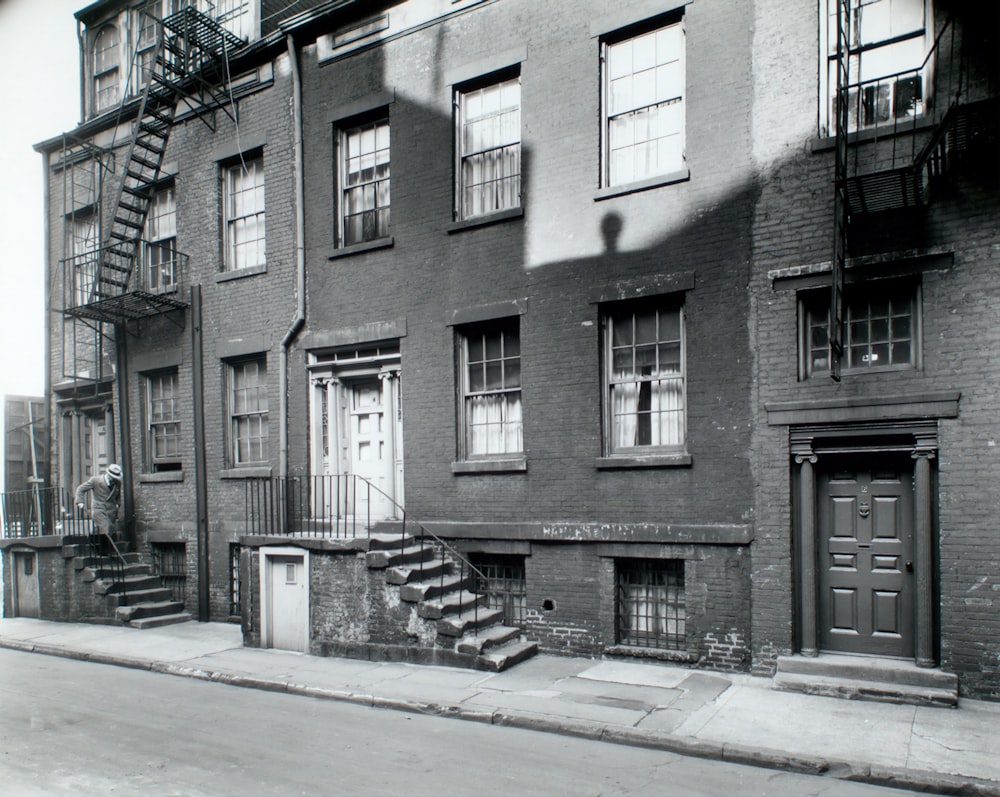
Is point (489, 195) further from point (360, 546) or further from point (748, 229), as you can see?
point (360, 546)

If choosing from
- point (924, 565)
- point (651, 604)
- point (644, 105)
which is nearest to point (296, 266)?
point (644, 105)

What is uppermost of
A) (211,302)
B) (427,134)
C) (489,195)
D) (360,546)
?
(427,134)

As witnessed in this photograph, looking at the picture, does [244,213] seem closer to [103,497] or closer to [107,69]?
[107,69]

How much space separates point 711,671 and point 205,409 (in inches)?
382

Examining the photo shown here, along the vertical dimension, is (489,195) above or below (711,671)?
above

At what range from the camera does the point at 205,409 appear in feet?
46.6

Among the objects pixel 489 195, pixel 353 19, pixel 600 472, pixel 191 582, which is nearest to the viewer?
pixel 600 472

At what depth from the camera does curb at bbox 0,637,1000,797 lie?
235 inches

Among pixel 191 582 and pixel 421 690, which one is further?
pixel 191 582

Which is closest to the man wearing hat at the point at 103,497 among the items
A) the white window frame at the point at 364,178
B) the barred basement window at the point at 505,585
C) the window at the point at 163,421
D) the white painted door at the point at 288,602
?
the window at the point at 163,421

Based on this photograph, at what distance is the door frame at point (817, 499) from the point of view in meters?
8.20

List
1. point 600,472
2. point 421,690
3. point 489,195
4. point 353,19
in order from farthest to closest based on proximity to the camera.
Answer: point 353,19 → point 489,195 → point 600,472 → point 421,690

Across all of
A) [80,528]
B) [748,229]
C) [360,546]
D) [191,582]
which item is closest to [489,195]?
[748,229]

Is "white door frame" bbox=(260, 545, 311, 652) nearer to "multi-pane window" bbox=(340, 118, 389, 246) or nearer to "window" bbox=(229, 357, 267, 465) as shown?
"window" bbox=(229, 357, 267, 465)
